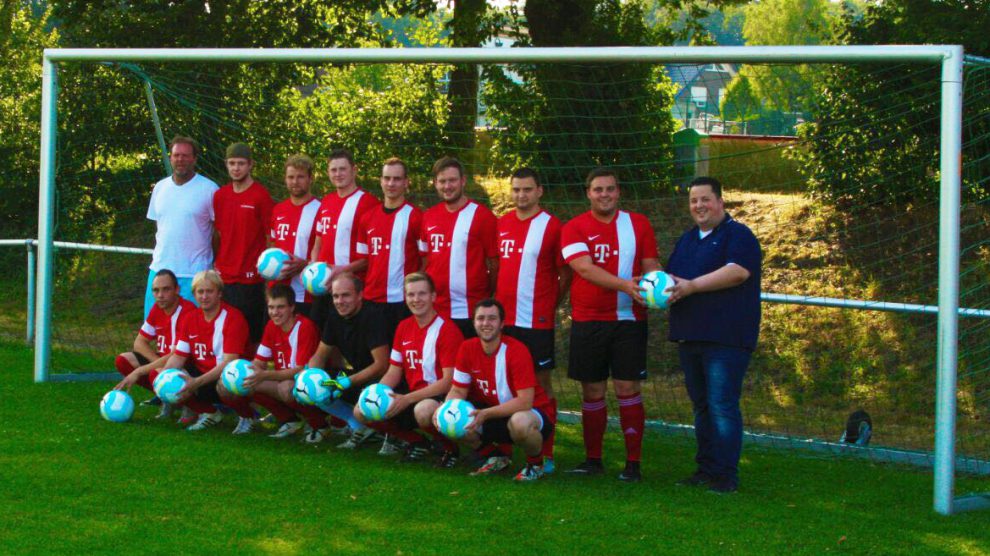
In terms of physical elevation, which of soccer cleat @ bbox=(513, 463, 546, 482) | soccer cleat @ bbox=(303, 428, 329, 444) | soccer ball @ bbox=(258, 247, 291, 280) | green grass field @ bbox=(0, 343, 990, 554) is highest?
soccer ball @ bbox=(258, 247, 291, 280)

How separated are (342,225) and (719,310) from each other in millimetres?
2491

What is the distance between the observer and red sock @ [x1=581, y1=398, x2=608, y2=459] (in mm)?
6414

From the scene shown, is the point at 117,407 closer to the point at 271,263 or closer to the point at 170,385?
the point at 170,385

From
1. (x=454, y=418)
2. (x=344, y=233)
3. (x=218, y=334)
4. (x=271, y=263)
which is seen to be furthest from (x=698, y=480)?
(x=218, y=334)

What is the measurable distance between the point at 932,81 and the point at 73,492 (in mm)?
5149

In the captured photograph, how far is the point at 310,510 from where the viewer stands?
18.0ft

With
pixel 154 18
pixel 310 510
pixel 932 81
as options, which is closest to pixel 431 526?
pixel 310 510

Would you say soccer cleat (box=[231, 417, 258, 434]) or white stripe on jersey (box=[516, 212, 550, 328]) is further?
soccer cleat (box=[231, 417, 258, 434])

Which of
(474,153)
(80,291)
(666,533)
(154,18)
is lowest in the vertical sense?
(666,533)

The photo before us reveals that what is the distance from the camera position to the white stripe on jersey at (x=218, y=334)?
23.8ft

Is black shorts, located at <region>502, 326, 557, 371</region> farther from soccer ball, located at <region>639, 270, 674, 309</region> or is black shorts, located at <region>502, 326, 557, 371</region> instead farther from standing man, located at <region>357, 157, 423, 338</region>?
standing man, located at <region>357, 157, 423, 338</region>

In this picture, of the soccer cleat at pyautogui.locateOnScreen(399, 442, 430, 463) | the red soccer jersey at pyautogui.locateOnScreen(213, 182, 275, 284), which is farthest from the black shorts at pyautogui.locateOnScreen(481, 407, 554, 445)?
the red soccer jersey at pyautogui.locateOnScreen(213, 182, 275, 284)

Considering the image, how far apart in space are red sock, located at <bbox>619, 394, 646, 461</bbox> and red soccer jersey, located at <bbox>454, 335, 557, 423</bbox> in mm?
423

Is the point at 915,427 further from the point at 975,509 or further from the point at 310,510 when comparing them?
the point at 310,510
